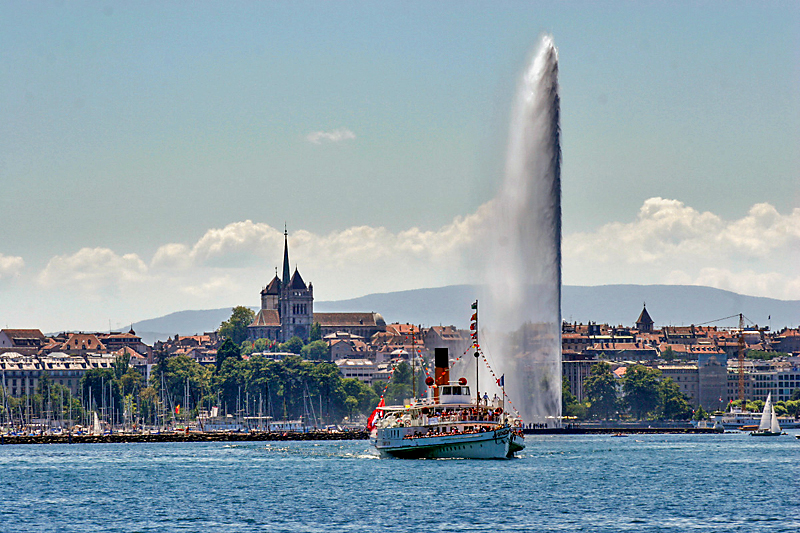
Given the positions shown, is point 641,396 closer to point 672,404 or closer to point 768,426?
point 672,404

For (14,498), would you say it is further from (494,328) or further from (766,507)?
(494,328)

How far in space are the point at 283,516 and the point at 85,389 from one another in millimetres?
143938

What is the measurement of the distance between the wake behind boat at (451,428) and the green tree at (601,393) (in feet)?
341

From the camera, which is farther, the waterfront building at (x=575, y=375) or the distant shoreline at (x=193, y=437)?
the waterfront building at (x=575, y=375)

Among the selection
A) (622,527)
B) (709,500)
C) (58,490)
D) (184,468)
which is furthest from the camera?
(184,468)

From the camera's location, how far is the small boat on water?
264ft

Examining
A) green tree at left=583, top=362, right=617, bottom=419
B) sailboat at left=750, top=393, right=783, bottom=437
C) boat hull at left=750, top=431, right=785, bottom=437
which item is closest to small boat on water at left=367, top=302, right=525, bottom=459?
boat hull at left=750, top=431, right=785, bottom=437

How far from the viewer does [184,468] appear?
86375 mm

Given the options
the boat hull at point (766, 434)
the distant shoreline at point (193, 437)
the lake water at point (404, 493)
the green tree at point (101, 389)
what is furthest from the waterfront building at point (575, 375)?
the lake water at point (404, 493)

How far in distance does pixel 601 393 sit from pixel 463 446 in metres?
111

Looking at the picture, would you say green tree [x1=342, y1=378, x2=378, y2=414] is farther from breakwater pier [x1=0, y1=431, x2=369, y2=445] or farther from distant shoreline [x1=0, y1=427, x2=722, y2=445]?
breakwater pier [x1=0, y1=431, x2=369, y2=445]

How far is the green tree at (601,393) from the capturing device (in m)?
187

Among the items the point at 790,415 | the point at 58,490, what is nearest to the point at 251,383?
the point at 790,415

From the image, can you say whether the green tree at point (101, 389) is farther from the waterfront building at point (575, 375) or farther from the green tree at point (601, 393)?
the green tree at point (601, 393)
